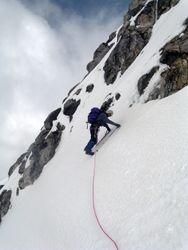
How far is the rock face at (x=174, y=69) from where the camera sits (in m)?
14.5

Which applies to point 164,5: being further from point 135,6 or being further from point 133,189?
point 133,189

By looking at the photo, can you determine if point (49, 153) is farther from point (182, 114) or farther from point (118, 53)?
point (182, 114)

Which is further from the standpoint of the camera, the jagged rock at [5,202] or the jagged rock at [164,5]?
the jagged rock at [5,202]

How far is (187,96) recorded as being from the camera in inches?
511

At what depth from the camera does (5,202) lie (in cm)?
3578

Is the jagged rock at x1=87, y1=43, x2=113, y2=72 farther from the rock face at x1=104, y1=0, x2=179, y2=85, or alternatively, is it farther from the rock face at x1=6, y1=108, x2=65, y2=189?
the rock face at x1=104, y1=0, x2=179, y2=85

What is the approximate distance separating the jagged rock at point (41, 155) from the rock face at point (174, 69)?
1678 centimetres

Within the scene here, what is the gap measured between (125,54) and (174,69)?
11.9m

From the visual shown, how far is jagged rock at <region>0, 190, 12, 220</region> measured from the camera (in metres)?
34.2

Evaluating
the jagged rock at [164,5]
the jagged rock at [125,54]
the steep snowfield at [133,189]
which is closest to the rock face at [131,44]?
the jagged rock at [125,54]

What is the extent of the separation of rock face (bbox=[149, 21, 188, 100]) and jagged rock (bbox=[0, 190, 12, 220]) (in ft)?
Answer: 79.2

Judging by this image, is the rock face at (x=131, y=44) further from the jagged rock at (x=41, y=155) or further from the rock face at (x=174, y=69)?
the rock face at (x=174, y=69)

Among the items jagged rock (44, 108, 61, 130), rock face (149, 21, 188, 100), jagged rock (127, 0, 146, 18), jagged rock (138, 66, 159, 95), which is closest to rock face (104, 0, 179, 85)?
jagged rock (127, 0, 146, 18)

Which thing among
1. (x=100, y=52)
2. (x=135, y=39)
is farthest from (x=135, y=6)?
(x=135, y=39)
